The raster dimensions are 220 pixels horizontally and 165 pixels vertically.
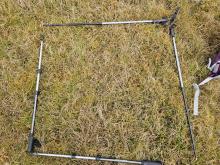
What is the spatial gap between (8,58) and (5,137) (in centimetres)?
120

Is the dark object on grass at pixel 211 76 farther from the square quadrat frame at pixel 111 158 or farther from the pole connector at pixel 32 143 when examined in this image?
the pole connector at pixel 32 143

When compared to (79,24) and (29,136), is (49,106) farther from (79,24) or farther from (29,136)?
(79,24)

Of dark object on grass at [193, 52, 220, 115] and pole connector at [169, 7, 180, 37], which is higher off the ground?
pole connector at [169, 7, 180, 37]

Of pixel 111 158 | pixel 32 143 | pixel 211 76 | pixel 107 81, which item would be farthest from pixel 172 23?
pixel 32 143

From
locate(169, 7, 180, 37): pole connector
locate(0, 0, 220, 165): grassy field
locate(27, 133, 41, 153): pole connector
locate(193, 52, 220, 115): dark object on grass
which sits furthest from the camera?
locate(169, 7, 180, 37): pole connector

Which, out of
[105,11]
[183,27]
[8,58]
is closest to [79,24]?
[105,11]

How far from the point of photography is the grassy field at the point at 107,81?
196 inches

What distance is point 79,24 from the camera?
5465 millimetres

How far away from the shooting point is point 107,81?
17.3ft

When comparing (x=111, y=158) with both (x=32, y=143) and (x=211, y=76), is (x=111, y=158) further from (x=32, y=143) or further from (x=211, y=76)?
(x=211, y=76)

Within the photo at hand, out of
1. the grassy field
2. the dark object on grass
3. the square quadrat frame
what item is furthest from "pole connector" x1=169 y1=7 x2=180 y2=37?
the dark object on grass

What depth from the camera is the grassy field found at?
4973 millimetres

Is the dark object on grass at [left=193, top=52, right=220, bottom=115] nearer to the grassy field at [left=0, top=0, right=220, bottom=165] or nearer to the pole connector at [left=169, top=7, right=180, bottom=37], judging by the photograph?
the grassy field at [left=0, top=0, right=220, bottom=165]

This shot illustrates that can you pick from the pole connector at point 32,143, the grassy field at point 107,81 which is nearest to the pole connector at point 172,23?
the grassy field at point 107,81
